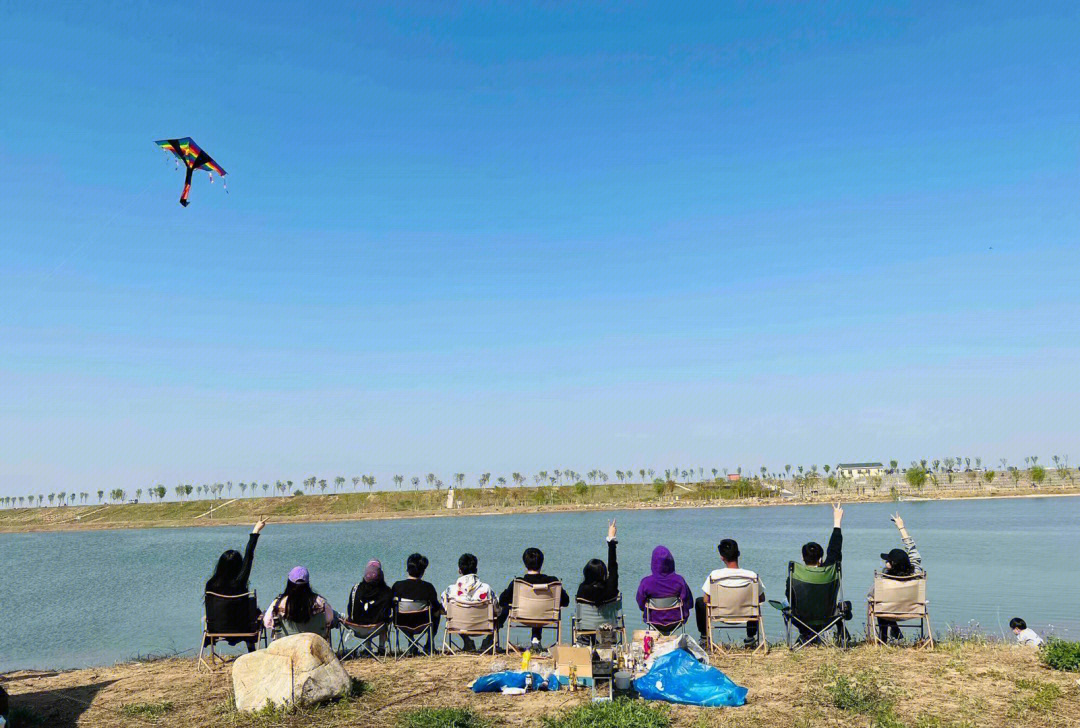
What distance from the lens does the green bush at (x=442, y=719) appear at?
5445mm

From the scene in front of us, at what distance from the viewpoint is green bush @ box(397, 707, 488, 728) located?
214 inches

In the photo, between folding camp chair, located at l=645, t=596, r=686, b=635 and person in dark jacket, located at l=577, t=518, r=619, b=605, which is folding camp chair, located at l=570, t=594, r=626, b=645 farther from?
folding camp chair, located at l=645, t=596, r=686, b=635

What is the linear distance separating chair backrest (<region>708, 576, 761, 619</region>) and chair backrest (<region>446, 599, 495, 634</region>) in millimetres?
2566

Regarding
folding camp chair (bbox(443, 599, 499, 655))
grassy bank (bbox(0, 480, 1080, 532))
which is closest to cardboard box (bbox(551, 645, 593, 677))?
folding camp chair (bbox(443, 599, 499, 655))

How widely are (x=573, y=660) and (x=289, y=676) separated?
251 cm

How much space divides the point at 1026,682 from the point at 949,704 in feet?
3.37

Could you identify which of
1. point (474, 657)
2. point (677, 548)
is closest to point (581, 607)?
point (474, 657)

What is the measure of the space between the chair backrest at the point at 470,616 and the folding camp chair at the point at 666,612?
1.88 metres

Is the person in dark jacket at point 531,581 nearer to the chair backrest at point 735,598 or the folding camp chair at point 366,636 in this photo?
the folding camp chair at point 366,636

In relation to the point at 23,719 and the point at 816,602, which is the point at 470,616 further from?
the point at 23,719

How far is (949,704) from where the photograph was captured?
19.6 ft

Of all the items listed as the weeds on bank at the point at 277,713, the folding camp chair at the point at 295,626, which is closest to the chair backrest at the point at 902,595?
the weeds on bank at the point at 277,713

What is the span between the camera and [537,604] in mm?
8734

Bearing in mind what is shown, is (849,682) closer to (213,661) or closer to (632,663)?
(632,663)
